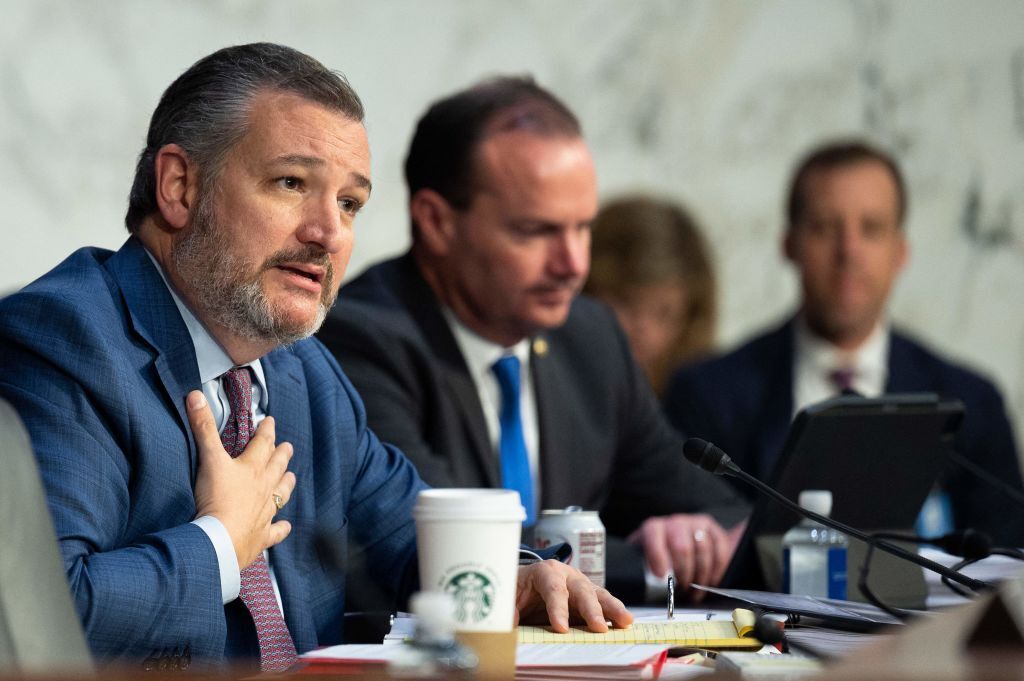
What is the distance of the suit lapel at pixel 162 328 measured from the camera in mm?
1614

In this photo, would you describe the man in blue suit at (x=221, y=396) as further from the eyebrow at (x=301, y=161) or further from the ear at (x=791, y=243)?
the ear at (x=791, y=243)

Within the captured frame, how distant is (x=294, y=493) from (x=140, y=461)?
0.28 metres

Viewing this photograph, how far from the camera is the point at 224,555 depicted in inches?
58.4

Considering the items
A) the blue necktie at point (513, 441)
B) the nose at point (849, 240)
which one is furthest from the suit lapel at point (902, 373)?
the blue necktie at point (513, 441)

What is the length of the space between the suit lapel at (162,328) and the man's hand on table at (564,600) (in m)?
0.40

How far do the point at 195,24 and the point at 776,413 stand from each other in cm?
215

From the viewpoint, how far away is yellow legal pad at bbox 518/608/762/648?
1410 millimetres

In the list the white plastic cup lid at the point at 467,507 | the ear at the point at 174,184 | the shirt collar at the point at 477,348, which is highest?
the ear at the point at 174,184

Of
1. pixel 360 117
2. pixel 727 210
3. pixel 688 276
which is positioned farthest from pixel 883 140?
pixel 360 117

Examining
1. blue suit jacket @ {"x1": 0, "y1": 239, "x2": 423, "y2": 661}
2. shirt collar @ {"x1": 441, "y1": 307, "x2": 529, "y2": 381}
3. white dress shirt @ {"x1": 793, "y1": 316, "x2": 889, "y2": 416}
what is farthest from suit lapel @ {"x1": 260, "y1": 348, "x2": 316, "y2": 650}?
white dress shirt @ {"x1": 793, "y1": 316, "x2": 889, "y2": 416}

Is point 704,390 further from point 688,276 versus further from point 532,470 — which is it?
point 688,276

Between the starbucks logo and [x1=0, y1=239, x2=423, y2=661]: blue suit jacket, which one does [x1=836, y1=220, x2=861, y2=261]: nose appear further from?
the starbucks logo

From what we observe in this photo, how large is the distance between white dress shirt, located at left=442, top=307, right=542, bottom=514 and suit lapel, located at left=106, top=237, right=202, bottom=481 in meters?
0.99

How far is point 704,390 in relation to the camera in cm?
353
